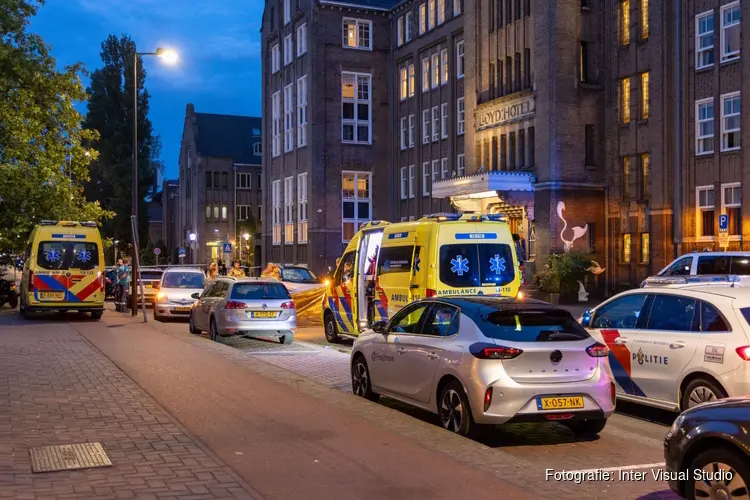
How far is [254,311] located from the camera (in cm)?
2000

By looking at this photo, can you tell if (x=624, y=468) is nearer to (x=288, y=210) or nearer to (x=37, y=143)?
(x=37, y=143)

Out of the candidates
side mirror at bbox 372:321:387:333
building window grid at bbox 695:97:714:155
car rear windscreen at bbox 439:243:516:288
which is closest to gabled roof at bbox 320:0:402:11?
building window grid at bbox 695:97:714:155

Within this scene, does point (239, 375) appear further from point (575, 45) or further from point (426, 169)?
point (426, 169)

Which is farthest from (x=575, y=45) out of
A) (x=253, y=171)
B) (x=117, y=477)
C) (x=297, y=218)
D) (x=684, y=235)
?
(x=253, y=171)

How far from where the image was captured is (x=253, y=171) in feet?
290

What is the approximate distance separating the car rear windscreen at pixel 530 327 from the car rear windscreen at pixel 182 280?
20.2 m

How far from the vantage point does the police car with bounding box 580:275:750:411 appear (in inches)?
374

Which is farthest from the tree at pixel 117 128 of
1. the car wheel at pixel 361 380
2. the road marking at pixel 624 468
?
the road marking at pixel 624 468

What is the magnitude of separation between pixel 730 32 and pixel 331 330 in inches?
774

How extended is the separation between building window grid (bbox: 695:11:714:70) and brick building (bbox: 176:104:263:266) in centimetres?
5728

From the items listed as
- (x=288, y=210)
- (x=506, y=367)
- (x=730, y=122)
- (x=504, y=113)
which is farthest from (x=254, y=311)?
(x=288, y=210)

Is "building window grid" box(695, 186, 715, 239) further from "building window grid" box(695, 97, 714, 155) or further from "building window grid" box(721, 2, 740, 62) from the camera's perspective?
"building window grid" box(721, 2, 740, 62)

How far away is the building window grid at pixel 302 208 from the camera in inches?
2281

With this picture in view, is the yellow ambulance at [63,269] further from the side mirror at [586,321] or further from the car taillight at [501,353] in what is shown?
the car taillight at [501,353]
